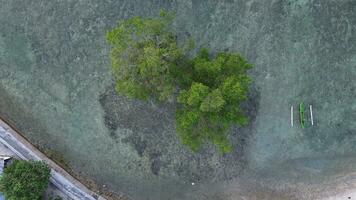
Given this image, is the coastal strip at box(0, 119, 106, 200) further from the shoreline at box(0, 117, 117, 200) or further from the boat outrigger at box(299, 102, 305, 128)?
the boat outrigger at box(299, 102, 305, 128)

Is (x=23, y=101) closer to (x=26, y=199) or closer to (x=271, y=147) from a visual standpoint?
(x=26, y=199)

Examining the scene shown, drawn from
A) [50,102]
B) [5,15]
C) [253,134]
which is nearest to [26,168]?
[50,102]

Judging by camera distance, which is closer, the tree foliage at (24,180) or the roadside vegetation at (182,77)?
the roadside vegetation at (182,77)

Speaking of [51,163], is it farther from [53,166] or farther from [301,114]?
[301,114]

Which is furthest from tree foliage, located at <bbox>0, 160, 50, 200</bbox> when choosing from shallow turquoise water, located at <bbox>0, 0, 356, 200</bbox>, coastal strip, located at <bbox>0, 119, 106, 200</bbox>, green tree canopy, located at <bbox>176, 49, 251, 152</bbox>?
green tree canopy, located at <bbox>176, 49, 251, 152</bbox>

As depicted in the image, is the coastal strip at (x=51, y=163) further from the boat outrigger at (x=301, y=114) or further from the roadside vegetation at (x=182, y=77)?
the boat outrigger at (x=301, y=114)

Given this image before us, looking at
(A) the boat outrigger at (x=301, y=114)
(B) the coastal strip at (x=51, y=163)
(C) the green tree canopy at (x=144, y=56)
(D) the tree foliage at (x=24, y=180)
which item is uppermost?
(A) the boat outrigger at (x=301, y=114)

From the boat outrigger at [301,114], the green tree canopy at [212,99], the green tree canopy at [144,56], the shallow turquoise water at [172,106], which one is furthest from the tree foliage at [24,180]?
the boat outrigger at [301,114]
